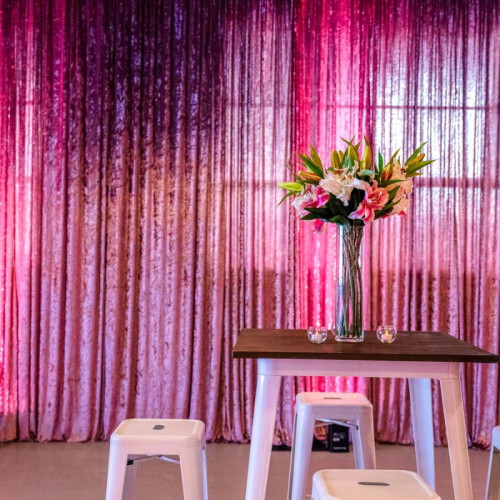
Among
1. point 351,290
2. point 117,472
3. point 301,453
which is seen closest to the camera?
point 117,472

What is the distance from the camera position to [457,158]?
3.79m

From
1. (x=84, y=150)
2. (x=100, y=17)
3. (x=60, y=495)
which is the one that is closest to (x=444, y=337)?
(x=60, y=495)

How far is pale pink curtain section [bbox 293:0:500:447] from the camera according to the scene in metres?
3.77

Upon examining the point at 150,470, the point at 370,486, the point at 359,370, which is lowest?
the point at 150,470

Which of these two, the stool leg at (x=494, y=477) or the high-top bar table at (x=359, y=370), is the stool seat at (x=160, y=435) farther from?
the stool leg at (x=494, y=477)

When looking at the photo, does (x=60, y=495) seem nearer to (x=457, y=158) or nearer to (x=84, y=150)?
(x=84, y=150)

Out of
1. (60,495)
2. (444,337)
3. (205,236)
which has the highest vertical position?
(205,236)

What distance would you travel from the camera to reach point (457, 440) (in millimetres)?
2121

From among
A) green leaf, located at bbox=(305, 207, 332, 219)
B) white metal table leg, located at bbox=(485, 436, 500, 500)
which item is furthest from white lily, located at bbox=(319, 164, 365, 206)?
white metal table leg, located at bbox=(485, 436, 500, 500)

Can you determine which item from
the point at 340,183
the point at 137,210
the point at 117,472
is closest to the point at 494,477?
the point at 340,183

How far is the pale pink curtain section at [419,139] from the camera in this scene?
12.4 ft

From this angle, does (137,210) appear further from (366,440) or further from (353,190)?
(366,440)

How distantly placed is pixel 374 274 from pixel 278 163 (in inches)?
34.3

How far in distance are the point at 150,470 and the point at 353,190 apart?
187cm
